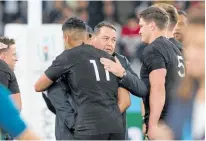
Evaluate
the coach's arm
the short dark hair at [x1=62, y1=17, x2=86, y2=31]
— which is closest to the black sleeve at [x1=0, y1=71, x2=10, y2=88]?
the short dark hair at [x1=62, y1=17, x2=86, y2=31]

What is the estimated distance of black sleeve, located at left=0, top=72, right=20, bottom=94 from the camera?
20.5 feet

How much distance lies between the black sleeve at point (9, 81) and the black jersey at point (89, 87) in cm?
65

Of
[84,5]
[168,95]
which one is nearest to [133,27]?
[84,5]

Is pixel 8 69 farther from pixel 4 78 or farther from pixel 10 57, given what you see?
pixel 10 57

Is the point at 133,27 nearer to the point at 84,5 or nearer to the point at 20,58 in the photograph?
the point at 84,5

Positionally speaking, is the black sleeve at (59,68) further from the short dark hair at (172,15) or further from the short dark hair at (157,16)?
the short dark hair at (172,15)

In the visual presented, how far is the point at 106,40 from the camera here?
639 cm

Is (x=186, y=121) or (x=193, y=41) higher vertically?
(x=193, y=41)

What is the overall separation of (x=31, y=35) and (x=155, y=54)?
11.6 ft

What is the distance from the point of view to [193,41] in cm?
290

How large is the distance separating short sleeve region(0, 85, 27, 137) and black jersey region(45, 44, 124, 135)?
2156mm

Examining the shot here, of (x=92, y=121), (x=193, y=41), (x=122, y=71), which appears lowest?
(x=92, y=121)

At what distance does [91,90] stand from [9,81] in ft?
3.37

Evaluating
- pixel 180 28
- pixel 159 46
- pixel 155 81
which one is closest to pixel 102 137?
pixel 155 81
